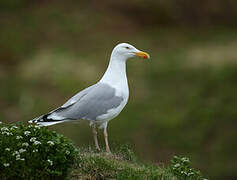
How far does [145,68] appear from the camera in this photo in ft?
62.8

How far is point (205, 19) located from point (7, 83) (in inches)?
366

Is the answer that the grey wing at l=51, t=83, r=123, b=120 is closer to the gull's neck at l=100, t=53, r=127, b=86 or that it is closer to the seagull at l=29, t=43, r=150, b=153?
the seagull at l=29, t=43, r=150, b=153

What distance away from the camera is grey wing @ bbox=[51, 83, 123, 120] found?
8.32 metres

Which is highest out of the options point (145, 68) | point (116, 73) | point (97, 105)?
point (145, 68)

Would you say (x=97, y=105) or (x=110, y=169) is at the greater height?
(x=97, y=105)

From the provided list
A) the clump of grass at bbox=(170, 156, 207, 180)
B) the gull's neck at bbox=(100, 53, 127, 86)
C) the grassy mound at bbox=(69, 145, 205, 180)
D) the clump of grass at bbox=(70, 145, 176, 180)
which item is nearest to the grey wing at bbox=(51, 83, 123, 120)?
the gull's neck at bbox=(100, 53, 127, 86)

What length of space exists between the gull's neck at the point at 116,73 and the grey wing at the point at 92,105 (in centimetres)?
19

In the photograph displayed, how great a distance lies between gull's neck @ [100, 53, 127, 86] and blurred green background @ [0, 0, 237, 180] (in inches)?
224

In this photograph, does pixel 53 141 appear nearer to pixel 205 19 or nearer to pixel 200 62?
pixel 200 62

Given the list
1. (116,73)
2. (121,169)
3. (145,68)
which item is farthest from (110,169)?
(145,68)

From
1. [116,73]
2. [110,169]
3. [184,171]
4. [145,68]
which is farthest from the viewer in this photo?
[145,68]

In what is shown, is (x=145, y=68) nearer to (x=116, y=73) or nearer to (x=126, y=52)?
(x=126, y=52)

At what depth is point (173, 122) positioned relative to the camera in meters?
16.8

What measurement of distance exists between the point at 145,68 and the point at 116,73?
34.1 ft
